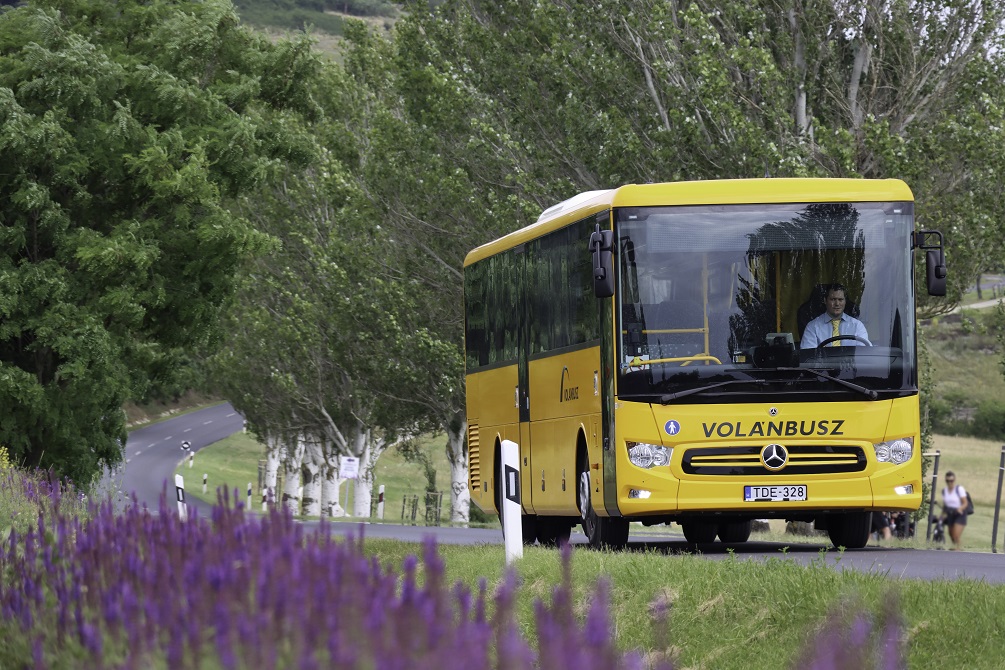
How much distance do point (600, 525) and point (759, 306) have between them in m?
2.87

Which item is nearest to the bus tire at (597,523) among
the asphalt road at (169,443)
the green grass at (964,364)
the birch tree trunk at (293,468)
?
the asphalt road at (169,443)

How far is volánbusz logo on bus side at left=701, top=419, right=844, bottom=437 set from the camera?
17078mm

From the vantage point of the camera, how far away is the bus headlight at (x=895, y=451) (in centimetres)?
1731

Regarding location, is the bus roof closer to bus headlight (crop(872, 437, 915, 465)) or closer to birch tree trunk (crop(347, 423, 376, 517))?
bus headlight (crop(872, 437, 915, 465))

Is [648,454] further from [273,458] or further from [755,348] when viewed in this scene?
[273,458]

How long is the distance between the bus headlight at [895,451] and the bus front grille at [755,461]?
0.26 m

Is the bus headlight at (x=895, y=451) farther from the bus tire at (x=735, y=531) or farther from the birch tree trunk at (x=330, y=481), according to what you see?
the birch tree trunk at (x=330, y=481)

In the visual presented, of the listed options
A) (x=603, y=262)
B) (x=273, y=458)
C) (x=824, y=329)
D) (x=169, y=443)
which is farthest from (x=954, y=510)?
(x=169, y=443)

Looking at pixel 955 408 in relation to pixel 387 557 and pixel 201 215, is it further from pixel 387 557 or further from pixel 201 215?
pixel 387 557

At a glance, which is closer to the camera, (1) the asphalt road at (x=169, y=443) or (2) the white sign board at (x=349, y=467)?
(2) the white sign board at (x=349, y=467)

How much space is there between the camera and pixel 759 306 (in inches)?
671

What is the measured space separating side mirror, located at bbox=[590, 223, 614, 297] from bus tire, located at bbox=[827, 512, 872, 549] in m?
4.14

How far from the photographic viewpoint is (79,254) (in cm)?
2780

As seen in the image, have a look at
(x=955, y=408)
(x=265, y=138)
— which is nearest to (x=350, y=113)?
(x=265, y=138)
